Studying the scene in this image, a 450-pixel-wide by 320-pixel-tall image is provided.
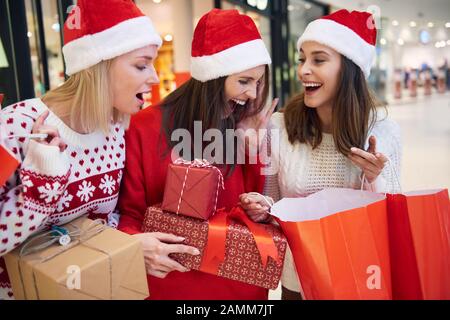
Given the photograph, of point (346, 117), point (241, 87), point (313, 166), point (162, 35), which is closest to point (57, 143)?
point (241, 87)

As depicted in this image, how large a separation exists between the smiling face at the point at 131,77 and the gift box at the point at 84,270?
42 cm

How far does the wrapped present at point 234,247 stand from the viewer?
3.58ft

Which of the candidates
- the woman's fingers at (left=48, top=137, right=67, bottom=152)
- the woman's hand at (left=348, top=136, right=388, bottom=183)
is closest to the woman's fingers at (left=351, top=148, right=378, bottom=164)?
the woman's hand at (left=348, top=136, right=388, bottom=183)

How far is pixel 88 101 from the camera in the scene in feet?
3.85

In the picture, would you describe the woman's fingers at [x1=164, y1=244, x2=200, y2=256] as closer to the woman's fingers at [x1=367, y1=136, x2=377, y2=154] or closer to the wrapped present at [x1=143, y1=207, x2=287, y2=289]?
the wrapped present at [x1=143, y1=207, x2=287, y2=289]

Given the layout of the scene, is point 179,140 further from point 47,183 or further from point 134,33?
point 47,183

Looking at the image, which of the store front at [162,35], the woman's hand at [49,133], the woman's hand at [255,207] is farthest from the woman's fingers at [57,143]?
the store front at [162,35]

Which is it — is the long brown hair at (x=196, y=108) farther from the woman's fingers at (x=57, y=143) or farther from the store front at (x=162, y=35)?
the store front at (x=162, y=35)

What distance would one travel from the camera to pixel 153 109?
57.2 inches

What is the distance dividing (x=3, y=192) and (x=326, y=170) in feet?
3.55

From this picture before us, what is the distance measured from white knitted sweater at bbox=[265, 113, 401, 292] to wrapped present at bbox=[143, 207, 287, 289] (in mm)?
406

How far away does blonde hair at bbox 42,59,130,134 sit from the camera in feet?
3.85

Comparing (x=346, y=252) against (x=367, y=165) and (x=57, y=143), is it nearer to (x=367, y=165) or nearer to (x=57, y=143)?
(x=367, y=165)

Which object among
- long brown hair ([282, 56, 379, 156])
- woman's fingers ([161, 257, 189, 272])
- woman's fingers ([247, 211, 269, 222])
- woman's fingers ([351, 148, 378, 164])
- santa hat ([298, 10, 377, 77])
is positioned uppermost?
santa hat ([298, 10, 377, 77])
